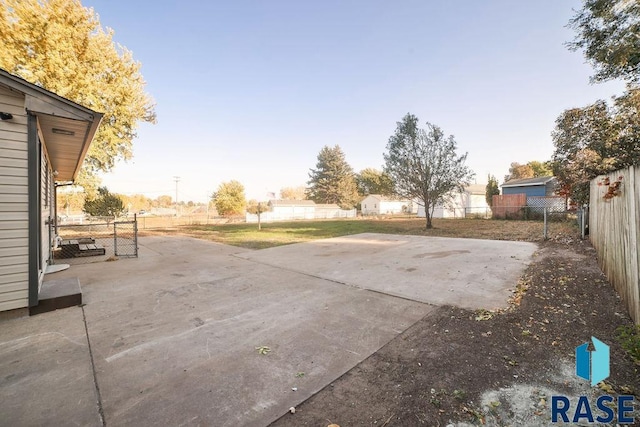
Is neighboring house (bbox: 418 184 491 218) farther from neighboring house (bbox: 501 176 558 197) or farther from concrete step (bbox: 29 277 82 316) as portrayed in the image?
concrete step (bbox: 29 277 82 316)

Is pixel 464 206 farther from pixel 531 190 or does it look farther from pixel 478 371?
pixel 478 371

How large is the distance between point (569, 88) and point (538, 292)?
10.0 meters

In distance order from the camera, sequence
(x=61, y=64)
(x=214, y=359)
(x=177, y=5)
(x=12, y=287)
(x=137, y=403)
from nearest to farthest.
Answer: (x=137, y=403) < (x=214, y=359) < (x=12, y=287) < (x=177, y=5) < (x=61, y=64)

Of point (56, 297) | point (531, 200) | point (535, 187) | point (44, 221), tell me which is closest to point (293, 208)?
point (535, 187)

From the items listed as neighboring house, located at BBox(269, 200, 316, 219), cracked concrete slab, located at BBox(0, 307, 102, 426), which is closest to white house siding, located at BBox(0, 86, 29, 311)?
cracked concrete slab, located at BBox(0, 307, 102, 426)

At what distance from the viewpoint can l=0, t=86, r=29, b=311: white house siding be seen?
3.60 m

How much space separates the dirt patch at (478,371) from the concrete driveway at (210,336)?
0.24 metres

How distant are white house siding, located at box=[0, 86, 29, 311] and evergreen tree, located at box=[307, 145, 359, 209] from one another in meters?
47.6

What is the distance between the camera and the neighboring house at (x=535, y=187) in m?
20.3

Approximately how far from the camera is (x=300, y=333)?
3143 millimetres

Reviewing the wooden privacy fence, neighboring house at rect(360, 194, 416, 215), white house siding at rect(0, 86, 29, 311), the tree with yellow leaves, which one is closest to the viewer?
the wooden privacy fence

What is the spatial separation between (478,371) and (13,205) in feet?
19.6

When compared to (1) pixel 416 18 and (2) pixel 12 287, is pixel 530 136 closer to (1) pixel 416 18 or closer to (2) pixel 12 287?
(1) pixel 416 18

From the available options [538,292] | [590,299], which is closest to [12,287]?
[538,292]
